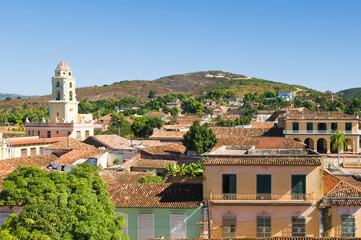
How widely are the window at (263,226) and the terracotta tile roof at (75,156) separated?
1781cm

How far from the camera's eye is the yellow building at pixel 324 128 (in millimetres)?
46750

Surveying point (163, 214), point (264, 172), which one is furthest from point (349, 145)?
point (163, 214)

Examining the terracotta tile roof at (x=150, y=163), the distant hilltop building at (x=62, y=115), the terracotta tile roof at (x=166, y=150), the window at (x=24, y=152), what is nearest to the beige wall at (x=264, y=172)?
the terracotta tile roof at (x=150, y=163)

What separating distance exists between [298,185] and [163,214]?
5.51 m

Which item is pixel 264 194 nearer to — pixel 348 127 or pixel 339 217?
pixel 339 217

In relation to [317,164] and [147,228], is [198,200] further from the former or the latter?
[317,164]

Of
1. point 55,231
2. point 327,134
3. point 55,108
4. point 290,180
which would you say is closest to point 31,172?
point 55,231

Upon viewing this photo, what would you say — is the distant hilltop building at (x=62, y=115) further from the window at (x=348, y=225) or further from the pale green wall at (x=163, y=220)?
the window at (x=348, y=225)

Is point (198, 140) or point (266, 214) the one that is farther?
point (198, 140)

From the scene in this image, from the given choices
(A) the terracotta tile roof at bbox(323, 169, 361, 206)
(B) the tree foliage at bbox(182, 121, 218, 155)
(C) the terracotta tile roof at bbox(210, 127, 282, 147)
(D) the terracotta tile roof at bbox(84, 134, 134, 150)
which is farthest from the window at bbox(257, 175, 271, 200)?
(C) the terracotta tile roof at bbox(210, 127, 282, 147)

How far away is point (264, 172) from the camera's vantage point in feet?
55.7

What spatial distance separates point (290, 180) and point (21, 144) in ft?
90.9

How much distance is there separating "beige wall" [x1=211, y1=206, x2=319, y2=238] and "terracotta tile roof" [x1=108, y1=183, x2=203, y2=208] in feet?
3.55

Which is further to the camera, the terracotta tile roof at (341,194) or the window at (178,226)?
the window at (178,226)
